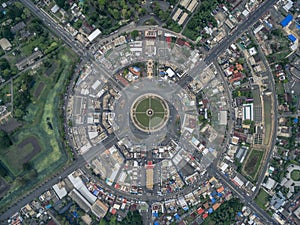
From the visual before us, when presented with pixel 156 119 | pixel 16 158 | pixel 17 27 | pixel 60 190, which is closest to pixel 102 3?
pixel 17 27

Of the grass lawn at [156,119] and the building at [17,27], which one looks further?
the building at [17,27]

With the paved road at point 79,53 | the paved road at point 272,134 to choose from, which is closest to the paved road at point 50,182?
the paved road at point 79,53

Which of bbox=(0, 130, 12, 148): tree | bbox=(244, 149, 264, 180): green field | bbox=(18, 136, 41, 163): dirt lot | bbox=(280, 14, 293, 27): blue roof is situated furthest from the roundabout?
bbox=(280, 14, 293, 27): blue roof

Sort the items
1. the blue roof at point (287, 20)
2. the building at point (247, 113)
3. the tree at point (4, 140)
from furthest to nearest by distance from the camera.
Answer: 1. the blue roof at point (287, 20)
2. the building at point (247, 113)
3. the tree at point (4, 140)

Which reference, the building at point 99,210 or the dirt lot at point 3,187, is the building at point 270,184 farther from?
the dirt lot at point 3,187

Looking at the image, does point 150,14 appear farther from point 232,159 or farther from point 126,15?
→ point 232,159

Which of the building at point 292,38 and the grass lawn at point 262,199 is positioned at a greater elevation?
the building at point 292,38

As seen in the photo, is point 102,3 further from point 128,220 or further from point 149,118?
point 128,220

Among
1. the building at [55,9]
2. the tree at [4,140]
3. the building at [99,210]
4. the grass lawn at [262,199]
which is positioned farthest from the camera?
the building at [55,9]
